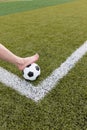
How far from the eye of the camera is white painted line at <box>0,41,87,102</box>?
8.31 feet

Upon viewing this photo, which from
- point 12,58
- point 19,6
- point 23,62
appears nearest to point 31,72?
point 23,62

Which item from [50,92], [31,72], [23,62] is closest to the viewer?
[50,92]

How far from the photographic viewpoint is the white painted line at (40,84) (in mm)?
2533

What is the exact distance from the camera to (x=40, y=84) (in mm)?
2711

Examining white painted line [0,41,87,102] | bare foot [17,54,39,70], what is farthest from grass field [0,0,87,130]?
bare foot [17,54,39,70]

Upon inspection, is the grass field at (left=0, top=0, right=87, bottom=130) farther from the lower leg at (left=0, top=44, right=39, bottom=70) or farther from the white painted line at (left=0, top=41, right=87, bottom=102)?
the lower leg at (left=0, top=44, right=39, bottom=70)

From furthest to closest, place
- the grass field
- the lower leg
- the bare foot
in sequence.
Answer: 1. the bare foot
2. the lower leg
3. the grass field

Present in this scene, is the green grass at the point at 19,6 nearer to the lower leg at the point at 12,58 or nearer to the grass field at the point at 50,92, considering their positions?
the grass field at the point at 50,92

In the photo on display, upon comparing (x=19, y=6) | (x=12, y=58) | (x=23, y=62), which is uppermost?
(x=12, y=58)

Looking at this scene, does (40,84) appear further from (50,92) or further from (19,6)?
(19,6)

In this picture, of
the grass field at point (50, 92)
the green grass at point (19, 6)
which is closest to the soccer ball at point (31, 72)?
the grass field at point (50, 92)

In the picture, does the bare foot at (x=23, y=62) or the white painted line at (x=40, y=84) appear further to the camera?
the bare foot at (x=23, y=62)

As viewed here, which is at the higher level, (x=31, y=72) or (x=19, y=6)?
(x=31, y=72)

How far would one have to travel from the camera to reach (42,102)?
2.35 m
